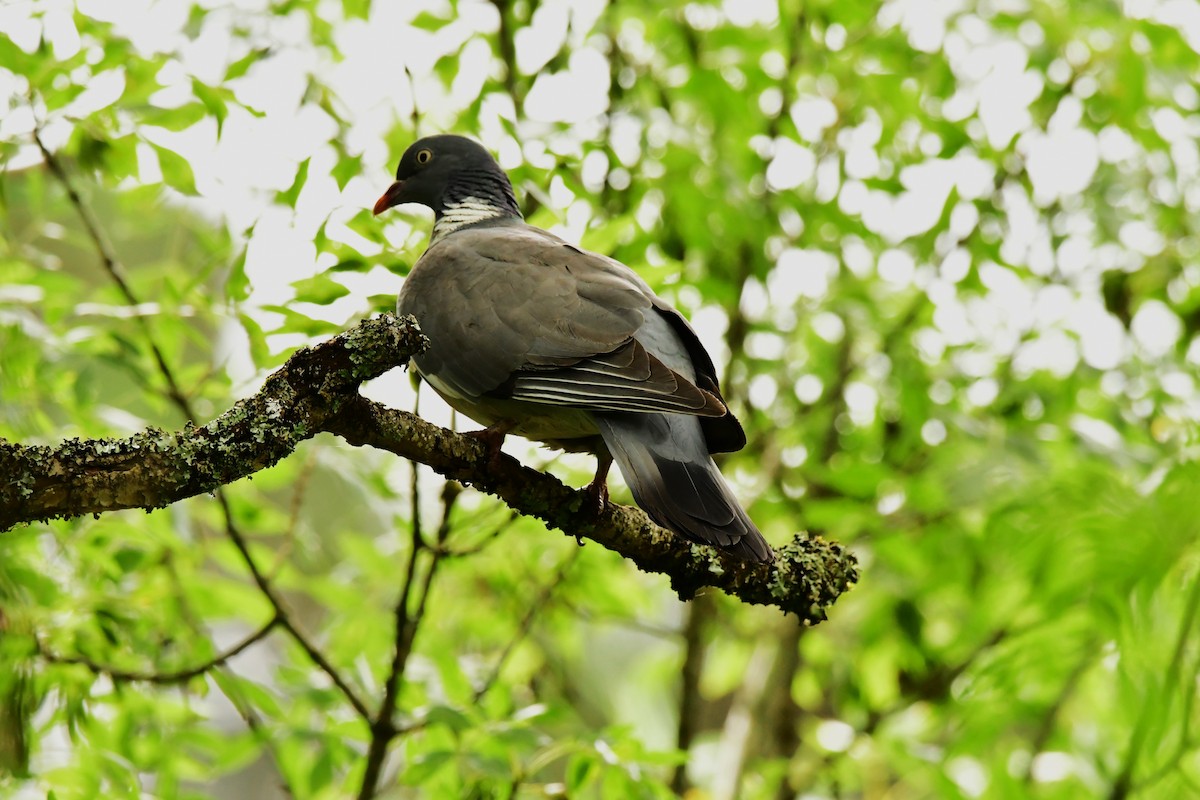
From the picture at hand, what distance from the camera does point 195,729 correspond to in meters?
3.87

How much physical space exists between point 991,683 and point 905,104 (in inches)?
85.9

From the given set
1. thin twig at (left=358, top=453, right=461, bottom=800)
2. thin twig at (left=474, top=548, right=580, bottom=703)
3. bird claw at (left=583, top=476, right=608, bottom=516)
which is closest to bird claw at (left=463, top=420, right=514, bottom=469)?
bird claw at (left=583, top=476, right=608, bottom=516)

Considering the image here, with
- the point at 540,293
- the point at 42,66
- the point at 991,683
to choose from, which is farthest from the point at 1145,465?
the point at 42,66

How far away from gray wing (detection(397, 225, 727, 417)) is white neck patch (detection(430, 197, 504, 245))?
0.53m

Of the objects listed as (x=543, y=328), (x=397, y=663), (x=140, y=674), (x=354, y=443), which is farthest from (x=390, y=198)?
(x=354, y=443)

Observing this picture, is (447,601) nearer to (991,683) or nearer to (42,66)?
(991,683)

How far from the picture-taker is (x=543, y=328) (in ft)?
9.58

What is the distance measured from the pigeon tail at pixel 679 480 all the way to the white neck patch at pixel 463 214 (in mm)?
1389

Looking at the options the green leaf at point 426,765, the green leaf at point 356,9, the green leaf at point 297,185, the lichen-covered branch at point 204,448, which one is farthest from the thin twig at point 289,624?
the green leaf at point 356,9

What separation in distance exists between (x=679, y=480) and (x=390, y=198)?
6.61ft

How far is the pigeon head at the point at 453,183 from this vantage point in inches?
155

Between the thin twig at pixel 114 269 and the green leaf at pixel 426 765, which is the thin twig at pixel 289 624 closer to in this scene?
the thin twig at pixel 114 269

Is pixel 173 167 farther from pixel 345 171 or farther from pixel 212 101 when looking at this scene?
pixel 345 171

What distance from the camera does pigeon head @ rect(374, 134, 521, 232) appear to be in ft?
13.0
